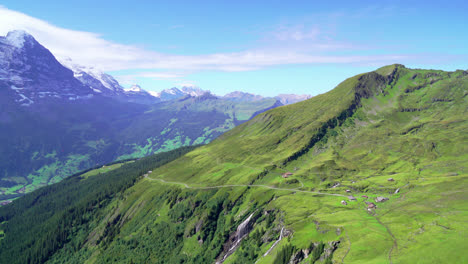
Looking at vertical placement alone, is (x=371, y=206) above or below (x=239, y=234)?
above

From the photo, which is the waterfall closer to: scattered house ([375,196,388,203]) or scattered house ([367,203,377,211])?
scattered house ([367,203,377,211])

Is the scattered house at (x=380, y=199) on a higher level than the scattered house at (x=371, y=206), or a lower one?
higher

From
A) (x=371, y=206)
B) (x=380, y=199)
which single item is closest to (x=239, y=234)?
(x=371, y=206)

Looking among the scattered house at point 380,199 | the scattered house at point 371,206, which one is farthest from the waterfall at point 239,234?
the scattered house at point 380,199

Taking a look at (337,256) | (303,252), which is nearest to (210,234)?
(303,252)

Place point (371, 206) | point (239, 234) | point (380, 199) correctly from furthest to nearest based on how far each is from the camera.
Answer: point (239, 234), point (380, 199), point (371, 206)

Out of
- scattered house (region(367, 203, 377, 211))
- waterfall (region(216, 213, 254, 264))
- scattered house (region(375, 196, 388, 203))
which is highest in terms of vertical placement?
scattered house (region(375, 196, 388, 203))

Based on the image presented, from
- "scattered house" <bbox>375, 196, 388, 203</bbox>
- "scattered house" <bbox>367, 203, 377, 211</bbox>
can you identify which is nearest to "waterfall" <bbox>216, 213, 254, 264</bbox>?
"scattered house" <bbox>367, 203, 377, 211</bbox>

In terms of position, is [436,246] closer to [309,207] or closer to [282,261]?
[282,261]

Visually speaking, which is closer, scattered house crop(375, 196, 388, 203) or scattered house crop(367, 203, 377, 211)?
scattered house crop(367, 203, 377, 211)

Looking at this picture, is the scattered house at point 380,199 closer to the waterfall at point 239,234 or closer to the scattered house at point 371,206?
the scattered house at point 371,206

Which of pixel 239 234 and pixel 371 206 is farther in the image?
pixel 239 234

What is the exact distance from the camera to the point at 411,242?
87.7 m

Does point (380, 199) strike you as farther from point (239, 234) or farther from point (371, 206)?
point (239, 234)
